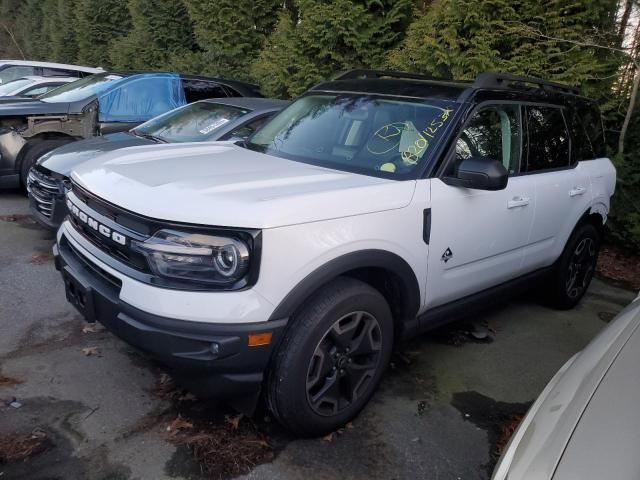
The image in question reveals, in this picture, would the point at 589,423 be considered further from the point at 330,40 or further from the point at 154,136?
the point at 330,40

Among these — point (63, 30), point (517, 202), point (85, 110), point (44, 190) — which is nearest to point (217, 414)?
point (517, 202)

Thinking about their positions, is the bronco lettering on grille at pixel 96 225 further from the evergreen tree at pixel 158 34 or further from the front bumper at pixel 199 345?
the evergreen tree at pixel 158 34

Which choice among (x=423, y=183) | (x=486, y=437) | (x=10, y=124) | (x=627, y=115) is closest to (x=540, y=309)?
(x=486, y=437)

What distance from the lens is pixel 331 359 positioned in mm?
2742

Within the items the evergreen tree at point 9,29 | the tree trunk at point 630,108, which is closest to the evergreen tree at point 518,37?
the tree trunk at point 630,108

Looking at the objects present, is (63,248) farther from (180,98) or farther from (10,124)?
(180,98)

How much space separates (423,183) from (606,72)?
4.73 m

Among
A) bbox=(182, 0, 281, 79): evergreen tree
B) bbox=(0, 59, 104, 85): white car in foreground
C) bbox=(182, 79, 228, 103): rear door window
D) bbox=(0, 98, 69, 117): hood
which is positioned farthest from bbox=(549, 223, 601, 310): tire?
bbox=(0, 59, 104, 85): white car in foreground

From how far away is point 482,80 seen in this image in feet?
11.5

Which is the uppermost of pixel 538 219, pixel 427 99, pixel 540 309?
pixel 427 99

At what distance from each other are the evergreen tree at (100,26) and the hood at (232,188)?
16.1 metres

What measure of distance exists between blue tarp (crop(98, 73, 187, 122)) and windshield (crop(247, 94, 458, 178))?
4026mm

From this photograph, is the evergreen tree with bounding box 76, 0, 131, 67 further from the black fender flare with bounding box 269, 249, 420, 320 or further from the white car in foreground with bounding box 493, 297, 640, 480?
the white car in foreground with bounding box 493, 297, 640, 480

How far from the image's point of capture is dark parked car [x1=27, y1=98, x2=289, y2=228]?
505 centimetres
